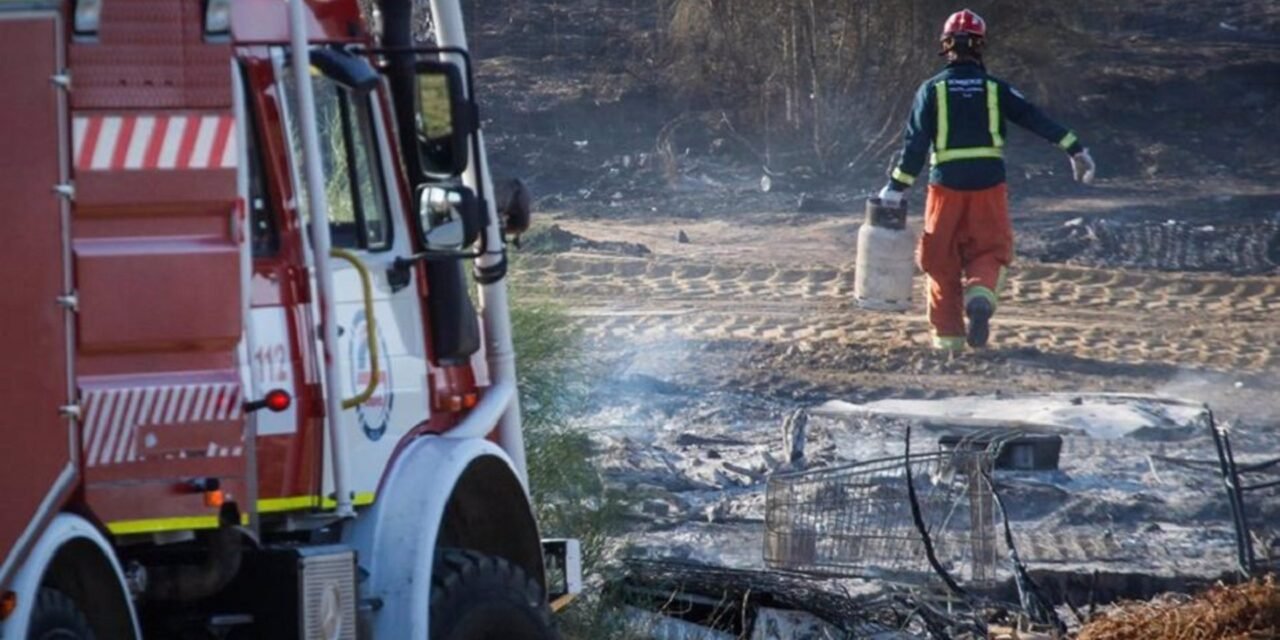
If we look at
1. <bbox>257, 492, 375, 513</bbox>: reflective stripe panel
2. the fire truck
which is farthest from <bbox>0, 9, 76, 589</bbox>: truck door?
<bbox>257, 492, 375, 513</bbox>: reflective stripe panel

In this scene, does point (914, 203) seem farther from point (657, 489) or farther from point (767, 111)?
point (657, 489)

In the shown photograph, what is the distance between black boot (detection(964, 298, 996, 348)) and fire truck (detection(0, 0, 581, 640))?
7.32 m

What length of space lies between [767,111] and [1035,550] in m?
13.1

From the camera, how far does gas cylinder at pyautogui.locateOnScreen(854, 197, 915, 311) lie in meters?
13.1

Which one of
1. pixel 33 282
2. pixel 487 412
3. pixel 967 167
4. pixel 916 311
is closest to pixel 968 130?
pixel 967 167

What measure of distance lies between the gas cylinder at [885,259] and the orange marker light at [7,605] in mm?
9601

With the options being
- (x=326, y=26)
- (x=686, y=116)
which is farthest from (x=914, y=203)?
(x=326, y=26)

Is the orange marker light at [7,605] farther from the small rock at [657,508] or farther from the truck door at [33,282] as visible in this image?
the small rock at [657,508]

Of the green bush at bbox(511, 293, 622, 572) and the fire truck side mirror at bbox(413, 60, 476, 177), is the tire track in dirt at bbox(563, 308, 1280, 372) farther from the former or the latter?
the fire truck side mirror at bbox(413, 60, 476, 177)

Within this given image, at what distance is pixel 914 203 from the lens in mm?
18750

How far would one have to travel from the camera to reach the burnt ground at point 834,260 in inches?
435

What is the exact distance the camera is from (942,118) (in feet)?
42.4

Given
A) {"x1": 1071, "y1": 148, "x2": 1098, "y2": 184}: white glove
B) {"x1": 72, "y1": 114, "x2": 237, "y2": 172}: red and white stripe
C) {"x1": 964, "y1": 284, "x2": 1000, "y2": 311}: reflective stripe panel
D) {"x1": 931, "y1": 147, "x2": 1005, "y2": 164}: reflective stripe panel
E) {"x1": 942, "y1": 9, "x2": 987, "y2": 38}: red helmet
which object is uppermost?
{"x1": 942, "y1": 9, "x2": 987, "y2": 38}: red helmet

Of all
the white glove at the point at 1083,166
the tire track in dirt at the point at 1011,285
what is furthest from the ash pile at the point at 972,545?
the tire track in dirt at the point at 1011,285
